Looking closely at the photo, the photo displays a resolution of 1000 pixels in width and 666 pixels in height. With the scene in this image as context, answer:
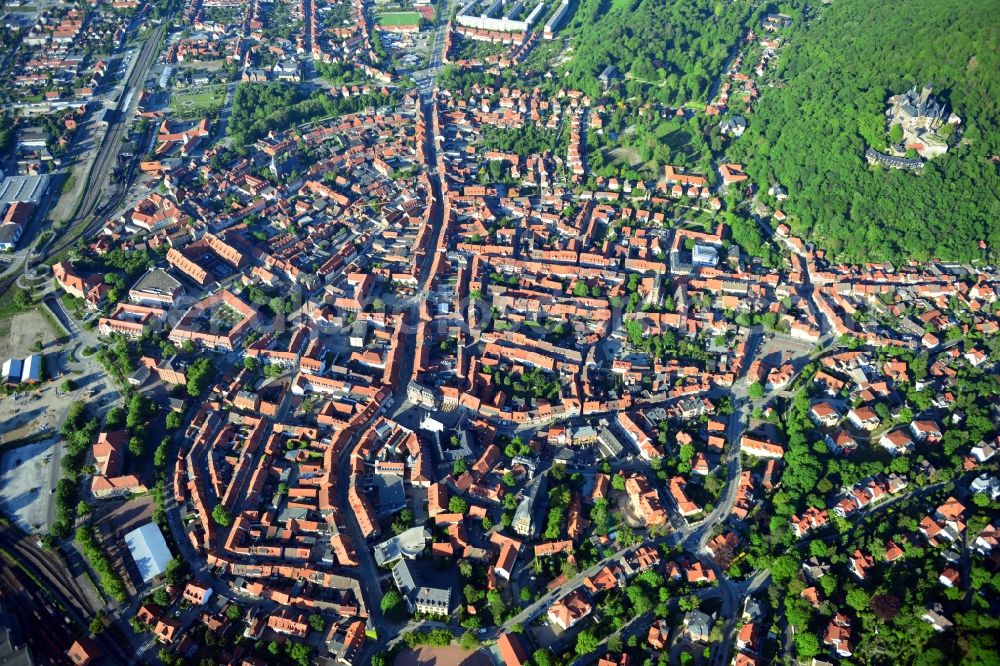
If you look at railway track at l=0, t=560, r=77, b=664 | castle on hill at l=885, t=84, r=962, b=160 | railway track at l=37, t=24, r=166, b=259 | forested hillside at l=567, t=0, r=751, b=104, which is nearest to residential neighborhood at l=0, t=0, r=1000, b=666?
railway track at l=0, t=560, r=77, b=664

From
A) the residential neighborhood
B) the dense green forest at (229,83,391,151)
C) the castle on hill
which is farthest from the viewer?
the dense green forest at (229,83,391,151)

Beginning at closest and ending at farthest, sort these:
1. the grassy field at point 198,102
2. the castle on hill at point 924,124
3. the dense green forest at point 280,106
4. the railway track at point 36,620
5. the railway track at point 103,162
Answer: the railway track at point 36,620
the railway track at point 103,162
the castle on hill at point 924,124
the dense green forest at point 280,106
the grassy field at point 198,102

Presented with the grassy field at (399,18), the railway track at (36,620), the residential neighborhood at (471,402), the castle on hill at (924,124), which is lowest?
the railway track at (36,620)

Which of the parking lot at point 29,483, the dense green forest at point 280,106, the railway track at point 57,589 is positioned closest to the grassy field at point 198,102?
the dense green forest at point 280,106

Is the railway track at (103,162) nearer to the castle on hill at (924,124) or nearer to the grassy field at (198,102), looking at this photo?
the grassy field at (198,102)

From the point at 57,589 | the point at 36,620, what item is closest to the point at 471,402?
the point at 57,589

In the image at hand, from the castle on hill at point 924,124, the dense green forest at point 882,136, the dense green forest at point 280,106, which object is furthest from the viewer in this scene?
the dense green forest at point 280,106

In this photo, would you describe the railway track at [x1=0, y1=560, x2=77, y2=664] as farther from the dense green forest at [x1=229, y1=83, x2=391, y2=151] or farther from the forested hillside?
the forested hillside
